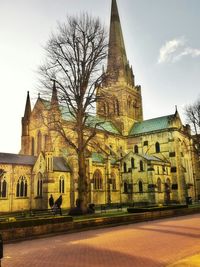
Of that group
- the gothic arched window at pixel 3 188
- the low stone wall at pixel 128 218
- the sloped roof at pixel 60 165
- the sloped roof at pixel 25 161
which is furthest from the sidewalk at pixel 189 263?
the sloped roof at pixel 60 165

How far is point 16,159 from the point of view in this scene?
1638 inches

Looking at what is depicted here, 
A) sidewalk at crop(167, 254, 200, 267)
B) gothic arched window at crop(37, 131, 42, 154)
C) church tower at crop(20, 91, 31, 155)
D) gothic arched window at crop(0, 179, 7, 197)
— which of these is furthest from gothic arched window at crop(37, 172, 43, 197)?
sidewalk at crop(167, 254, 200, 267)

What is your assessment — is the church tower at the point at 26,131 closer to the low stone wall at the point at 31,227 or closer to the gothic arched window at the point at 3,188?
the gothic arched window at the point at 3,188

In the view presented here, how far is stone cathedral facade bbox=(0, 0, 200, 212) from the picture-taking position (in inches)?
1549

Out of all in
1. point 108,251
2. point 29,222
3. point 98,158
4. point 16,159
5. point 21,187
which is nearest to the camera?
point 108,251

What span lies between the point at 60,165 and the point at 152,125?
29814 mm

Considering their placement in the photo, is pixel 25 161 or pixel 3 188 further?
pixel 25 161

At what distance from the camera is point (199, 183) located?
65500mm

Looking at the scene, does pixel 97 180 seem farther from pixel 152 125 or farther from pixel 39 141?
pixel 152 125

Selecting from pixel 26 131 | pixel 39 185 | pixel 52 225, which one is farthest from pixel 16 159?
pixel 52 225

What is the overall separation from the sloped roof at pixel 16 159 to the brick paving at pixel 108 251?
84.9 ft

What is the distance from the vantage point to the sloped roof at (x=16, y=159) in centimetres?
3992

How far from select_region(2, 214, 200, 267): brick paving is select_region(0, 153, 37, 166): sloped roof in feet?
84.9

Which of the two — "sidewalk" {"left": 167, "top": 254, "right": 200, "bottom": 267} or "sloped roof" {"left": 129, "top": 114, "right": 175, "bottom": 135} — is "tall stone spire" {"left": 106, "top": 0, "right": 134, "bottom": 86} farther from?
"sidewalk" {"left": 167, "top": 254, "right": 200, "bottom": 267}
